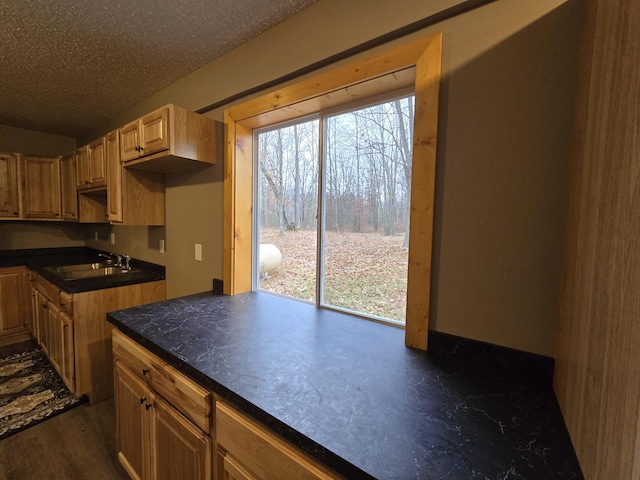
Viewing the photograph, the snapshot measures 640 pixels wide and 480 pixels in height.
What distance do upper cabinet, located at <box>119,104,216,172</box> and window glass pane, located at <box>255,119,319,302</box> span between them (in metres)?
0.35

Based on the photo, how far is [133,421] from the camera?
1.32m

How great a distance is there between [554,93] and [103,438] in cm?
286

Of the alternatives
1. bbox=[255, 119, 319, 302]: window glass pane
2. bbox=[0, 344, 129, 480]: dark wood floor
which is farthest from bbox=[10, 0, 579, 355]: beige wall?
bbox=[0, 344, 129, 480]: dark wood floor

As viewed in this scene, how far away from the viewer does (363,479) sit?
0.57 meters

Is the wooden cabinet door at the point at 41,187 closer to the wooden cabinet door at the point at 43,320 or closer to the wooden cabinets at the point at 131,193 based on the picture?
the wooden cabinet door at the point at 43,320

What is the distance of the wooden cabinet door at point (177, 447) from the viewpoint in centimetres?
96

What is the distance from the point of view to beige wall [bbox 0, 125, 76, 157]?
3.18 meters

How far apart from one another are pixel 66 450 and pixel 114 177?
1.81 m

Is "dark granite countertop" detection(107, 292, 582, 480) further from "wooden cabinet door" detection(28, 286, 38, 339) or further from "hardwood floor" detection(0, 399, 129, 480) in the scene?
"wooden cabinet door" detection(28, 286, 38, 339)

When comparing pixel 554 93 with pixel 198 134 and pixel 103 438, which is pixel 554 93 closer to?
pixel 198 134

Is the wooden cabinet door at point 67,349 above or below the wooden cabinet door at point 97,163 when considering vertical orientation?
below

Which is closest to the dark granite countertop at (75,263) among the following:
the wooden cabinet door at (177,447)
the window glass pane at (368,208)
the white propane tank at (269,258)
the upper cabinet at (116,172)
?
the upper cabinet at (116,172)

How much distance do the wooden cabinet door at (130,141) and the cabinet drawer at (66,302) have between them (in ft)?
3.45

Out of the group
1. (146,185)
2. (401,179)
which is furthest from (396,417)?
(146,185)
